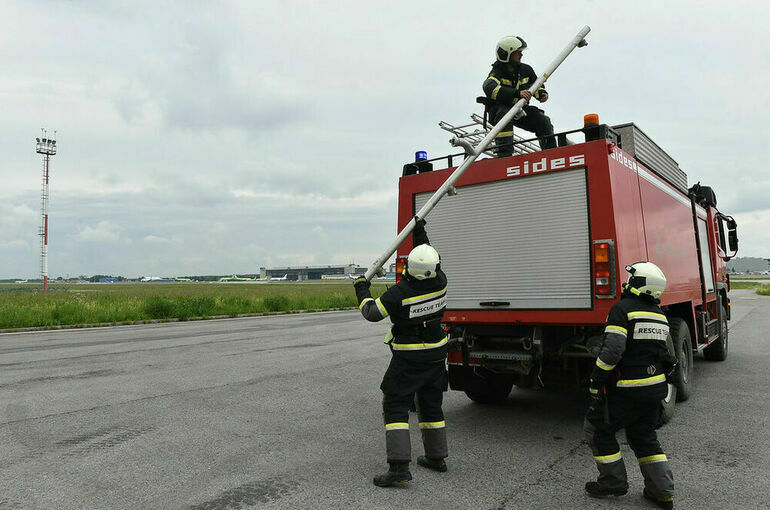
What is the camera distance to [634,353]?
357 centimetres

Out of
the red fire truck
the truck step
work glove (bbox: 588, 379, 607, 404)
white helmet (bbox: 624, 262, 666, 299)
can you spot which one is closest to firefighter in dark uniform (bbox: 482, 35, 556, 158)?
the red fire truck

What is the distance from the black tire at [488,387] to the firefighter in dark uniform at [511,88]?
2451mm

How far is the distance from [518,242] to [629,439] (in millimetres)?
2125

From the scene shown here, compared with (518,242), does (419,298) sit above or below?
below

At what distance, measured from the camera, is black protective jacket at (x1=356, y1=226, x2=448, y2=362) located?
4.00m

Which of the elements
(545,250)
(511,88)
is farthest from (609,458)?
(511,88)

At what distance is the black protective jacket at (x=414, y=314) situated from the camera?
4.00 meters

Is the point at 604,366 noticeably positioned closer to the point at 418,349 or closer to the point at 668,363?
the point at 668,363

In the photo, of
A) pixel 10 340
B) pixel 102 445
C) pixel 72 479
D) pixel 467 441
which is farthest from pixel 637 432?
pixel 10 340

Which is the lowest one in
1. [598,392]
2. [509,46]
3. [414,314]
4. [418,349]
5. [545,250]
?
[598,392]

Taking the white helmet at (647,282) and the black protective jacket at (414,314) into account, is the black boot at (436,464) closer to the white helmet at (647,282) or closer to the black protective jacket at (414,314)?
the black protective jacket at (414,314)

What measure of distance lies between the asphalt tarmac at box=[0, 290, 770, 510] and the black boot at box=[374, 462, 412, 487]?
0.07 m

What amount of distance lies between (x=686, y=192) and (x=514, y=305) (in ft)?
14.0

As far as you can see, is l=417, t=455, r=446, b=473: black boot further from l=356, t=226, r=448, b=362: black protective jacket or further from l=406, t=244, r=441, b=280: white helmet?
l=406, t=244, r=441, b=280: white helmet
